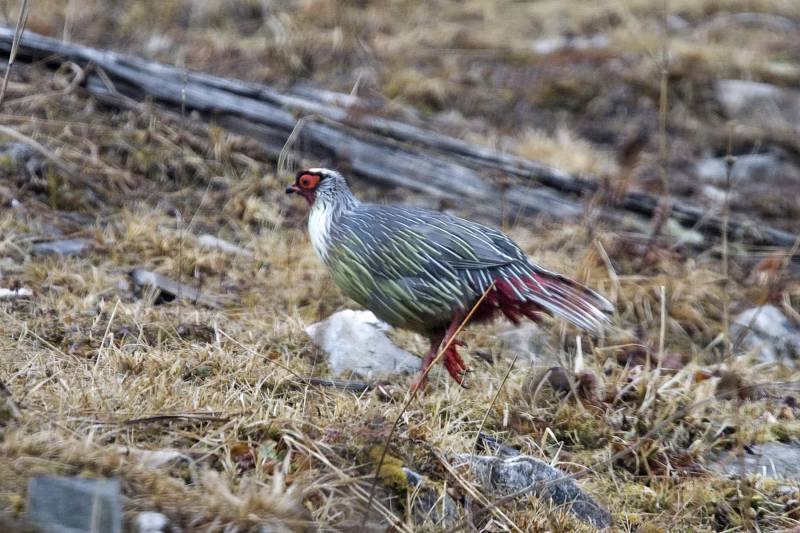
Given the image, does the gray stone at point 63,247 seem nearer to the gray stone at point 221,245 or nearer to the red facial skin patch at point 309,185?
the gray stone at point 221,245

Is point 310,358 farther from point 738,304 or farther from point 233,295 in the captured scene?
point 738,304

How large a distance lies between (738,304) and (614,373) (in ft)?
5.41

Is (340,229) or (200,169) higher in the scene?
(340,229)

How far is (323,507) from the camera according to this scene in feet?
9.32

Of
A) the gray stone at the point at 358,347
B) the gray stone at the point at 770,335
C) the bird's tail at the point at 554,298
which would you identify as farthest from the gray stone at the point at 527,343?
the gray stone at the point at 770,335

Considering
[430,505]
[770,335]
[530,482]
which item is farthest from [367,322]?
[770,335]

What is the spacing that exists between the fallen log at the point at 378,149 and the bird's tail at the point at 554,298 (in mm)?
2170

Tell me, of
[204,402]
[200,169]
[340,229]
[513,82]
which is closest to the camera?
[204,402]

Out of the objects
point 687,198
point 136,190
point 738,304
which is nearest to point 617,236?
point 738,304

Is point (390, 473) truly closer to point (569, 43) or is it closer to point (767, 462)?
point (767, 462)

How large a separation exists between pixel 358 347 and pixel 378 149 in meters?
2.36

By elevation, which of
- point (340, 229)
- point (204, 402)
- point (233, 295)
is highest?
point (340, 229)

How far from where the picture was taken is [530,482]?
3.35 meters

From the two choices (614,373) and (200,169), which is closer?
(614,373)
